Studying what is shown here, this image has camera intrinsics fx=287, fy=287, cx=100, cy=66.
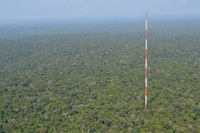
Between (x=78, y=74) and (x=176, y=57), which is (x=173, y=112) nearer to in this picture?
(x=78, y=74)

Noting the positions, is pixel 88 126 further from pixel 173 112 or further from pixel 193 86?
pixel 193 86

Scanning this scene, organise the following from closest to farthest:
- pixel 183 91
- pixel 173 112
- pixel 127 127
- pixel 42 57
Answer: pixel 127 127, pixel 173 112, pixel 183 91, pixel 42 57

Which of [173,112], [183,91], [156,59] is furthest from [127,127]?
[156,59]

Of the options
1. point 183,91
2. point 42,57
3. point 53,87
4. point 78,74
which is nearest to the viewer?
point 183,91

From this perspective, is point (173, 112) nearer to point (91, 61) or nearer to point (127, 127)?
point (127, 127)

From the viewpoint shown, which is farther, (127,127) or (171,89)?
(171,89)

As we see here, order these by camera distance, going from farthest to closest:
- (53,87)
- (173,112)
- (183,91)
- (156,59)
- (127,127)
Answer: (156,59) → (53,87) → (183,91) → (173,112) → (127,127)

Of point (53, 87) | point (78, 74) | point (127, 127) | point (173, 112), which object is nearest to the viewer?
point (127, 127)

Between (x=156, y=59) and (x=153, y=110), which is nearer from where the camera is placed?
(x=153, y=110)

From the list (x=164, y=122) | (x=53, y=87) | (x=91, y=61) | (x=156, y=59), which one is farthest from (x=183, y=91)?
(x=91, y=61)
